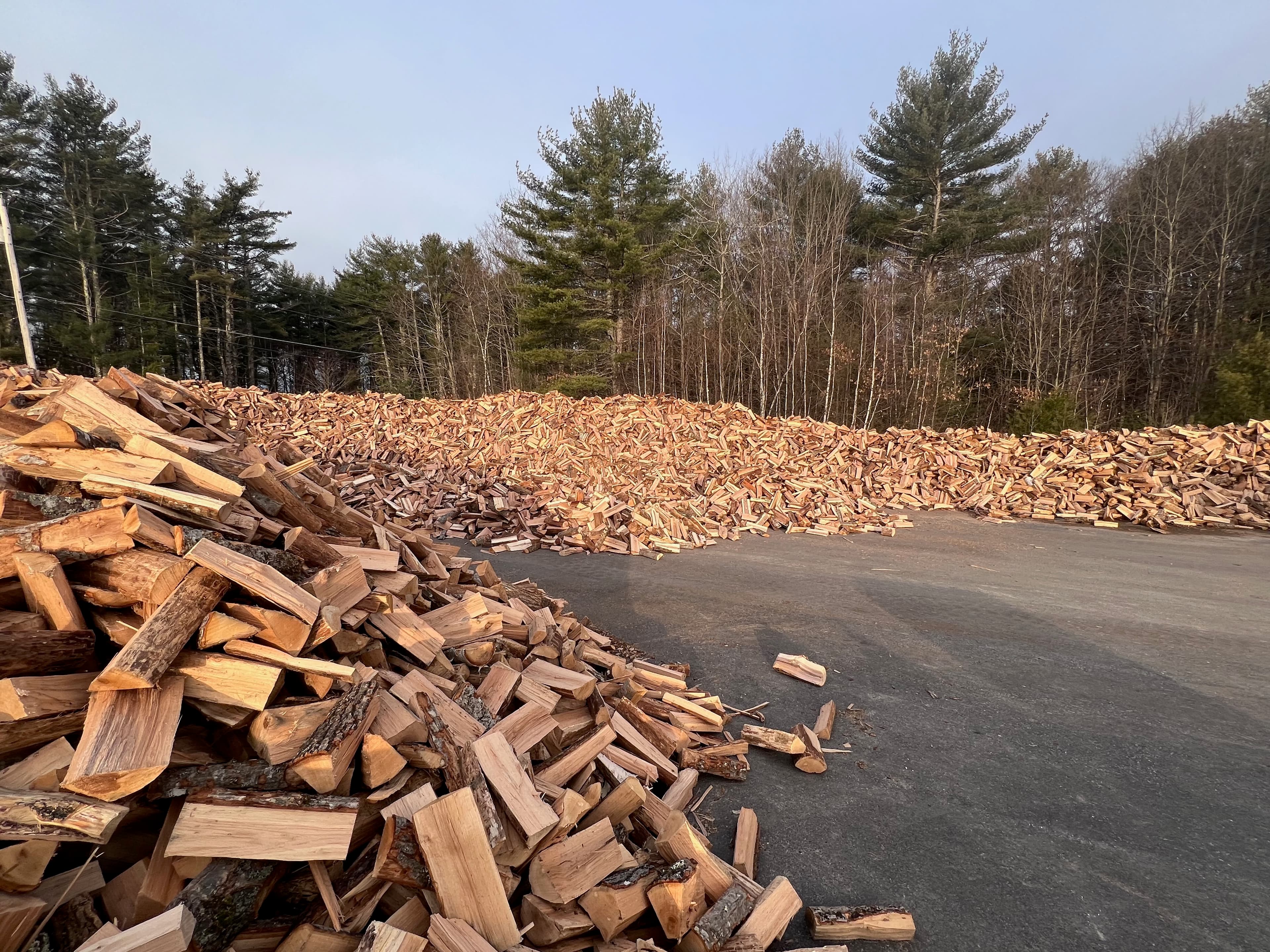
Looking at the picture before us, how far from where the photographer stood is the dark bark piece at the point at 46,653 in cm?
154

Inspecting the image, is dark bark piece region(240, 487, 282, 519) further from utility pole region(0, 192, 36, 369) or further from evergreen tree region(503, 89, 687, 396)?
utility pole region(0, 192, 36, 369)

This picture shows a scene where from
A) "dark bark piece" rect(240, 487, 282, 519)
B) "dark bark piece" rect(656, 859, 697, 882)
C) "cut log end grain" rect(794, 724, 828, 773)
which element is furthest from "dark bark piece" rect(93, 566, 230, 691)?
"cut log end grain" rect(794, 724, 828, 773)

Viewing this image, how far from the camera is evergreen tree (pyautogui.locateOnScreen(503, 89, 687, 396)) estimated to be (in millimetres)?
18281

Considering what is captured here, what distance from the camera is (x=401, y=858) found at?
1499 mm

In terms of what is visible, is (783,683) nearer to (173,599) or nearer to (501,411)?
(173,599)

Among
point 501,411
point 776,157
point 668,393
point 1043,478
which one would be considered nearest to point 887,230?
point 776,157

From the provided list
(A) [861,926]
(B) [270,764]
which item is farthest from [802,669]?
(B) [270,764]

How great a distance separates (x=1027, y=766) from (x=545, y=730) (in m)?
2.45

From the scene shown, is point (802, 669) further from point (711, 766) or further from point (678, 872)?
point (678, 872)

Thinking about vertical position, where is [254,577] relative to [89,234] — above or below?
below

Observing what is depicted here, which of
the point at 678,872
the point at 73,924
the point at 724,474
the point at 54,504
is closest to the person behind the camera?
the point at 73,924

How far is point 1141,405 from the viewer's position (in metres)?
17.0

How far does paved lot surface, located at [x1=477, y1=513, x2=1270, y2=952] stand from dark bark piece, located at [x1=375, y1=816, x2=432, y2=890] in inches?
48.1

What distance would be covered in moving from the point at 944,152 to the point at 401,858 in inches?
929
